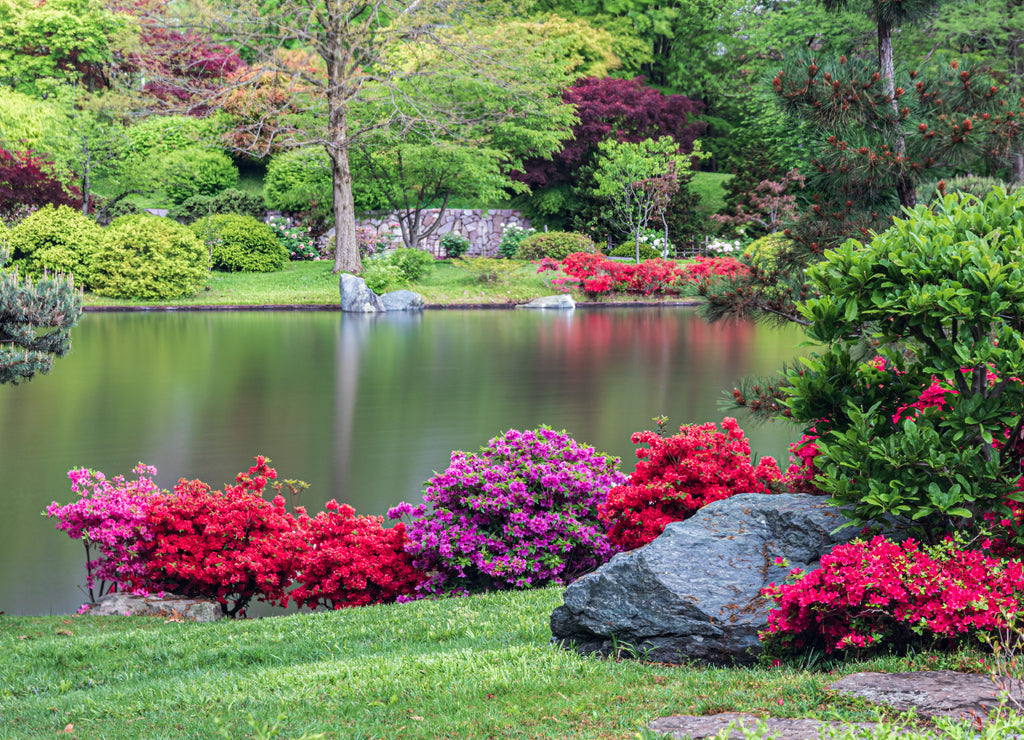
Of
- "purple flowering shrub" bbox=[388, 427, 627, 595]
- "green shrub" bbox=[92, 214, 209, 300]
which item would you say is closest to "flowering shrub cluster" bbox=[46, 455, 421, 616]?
"purple flowering shrub" bbox=[388, 427, 627, 595]

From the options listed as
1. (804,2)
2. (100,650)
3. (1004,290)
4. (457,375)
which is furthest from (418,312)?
(1004,290)

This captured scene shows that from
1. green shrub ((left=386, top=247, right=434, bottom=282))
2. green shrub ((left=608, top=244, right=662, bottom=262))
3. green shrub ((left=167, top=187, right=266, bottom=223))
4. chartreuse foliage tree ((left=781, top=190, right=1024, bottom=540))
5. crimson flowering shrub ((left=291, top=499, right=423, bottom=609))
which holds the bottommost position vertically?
crimson flowering shrub ((left=291, top=499, right=423, bottom=609))

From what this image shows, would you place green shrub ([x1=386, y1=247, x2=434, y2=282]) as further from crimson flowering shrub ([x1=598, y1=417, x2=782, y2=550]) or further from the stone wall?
crimson flowering shrub ([x1=598, y1=417, x2=782, y2=550])

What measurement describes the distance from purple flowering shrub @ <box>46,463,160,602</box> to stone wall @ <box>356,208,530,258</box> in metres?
27.0

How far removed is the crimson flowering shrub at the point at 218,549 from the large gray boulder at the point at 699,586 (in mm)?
2806

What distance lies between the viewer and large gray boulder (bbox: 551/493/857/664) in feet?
12.7

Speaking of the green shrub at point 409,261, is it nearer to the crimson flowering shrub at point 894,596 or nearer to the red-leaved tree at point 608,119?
the red-leaved tree at point 608,119

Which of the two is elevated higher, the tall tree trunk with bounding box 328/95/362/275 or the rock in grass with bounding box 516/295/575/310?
the tall tree trunk with bounding box 328/95/362/275

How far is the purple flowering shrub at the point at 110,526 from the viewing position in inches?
252

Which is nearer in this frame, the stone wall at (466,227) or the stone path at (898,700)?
the stone path at (898,700)

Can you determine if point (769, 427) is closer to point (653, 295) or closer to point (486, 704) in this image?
point (486, 704)

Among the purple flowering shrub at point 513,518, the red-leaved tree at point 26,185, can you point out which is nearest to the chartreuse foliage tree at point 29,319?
A: the purple flowering shrub at point 513,518

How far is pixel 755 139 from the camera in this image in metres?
34.0

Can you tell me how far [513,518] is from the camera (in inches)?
241
